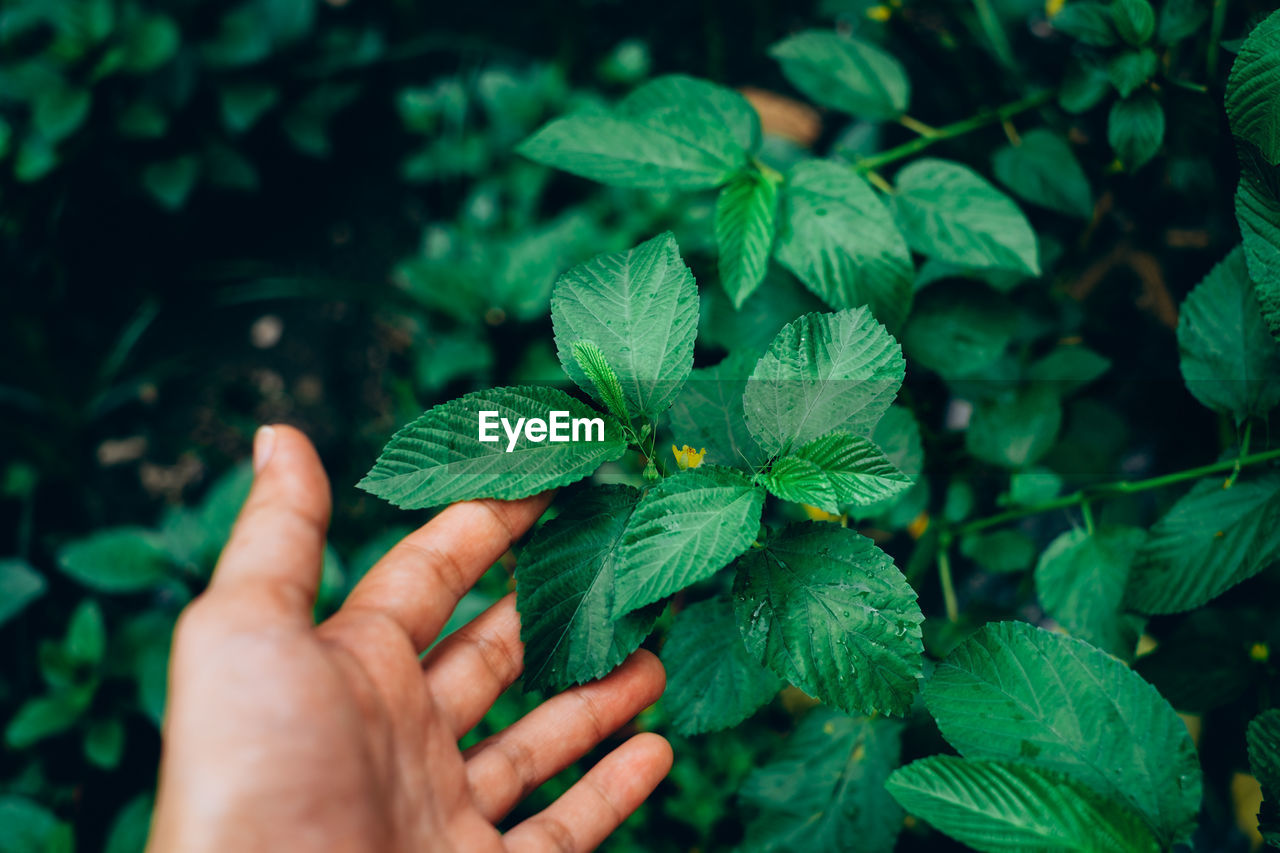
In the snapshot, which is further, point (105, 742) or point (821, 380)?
point (105, 742)

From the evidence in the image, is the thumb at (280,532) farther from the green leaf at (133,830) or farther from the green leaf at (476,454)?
the green leaf at (133,830)

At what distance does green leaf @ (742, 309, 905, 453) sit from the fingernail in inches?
30.1

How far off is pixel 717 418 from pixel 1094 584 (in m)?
0.74

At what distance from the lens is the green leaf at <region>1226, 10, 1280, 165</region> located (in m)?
1.01

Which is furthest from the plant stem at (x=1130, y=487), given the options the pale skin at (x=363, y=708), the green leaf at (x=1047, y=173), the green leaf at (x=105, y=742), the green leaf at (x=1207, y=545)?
the green leaf at (x=105, y=742)

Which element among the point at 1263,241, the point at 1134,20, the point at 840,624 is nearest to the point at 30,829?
the point at 840,624

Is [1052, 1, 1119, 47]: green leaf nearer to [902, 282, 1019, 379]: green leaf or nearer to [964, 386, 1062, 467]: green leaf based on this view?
[902, 282, 1019, 379]: green leaf

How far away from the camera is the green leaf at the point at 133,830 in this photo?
189 centimetres

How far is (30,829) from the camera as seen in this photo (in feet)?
6.16

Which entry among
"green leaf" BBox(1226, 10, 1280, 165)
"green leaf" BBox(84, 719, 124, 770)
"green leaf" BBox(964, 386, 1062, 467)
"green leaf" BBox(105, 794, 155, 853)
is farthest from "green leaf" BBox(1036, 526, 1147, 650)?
"green leaf" BBox(84, 719, 124, 770)

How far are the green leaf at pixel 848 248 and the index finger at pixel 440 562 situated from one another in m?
Answer: 0.57

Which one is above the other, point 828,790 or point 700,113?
point 700,113

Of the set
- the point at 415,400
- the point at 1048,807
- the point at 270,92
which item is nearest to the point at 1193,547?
the point at 1048,807

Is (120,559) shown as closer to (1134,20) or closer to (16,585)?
(16,585)
